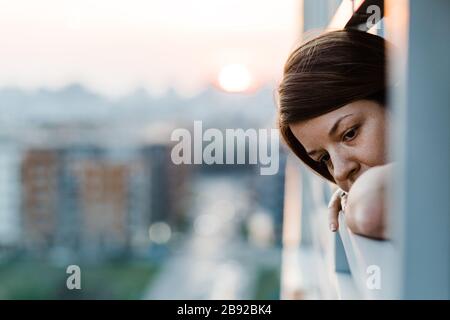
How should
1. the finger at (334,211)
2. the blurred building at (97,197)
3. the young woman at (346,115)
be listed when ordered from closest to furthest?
1. the young woman at (346,115)
2. the finger at (334,211)
3. the blurred building at (97,197)

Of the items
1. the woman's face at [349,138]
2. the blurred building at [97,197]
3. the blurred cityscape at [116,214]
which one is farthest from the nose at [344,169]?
the blurred building at [97,197]

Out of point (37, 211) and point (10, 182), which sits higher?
point (10, 182)

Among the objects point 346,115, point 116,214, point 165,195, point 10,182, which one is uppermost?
point 346,115

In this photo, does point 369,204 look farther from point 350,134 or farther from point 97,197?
point 97,197

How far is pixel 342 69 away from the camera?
2.07ft

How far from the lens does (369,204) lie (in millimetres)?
574

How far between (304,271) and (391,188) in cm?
119

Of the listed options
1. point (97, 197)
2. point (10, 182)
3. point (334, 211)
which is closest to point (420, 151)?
point (334, 211)

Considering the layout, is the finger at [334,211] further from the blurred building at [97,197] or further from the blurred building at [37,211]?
the blurred building at [37,211]

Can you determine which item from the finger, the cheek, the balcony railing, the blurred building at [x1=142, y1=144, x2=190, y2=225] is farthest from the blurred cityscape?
the balcony railing

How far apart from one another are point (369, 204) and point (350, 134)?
8cm

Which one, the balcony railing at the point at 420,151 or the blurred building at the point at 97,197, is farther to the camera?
the blurred building at the point at 97,197

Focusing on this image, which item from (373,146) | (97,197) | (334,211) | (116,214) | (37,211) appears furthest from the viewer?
(37,211)

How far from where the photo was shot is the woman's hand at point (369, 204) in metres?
0.56
